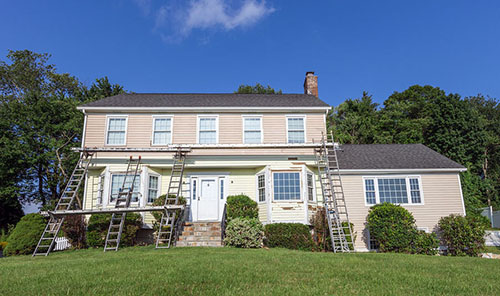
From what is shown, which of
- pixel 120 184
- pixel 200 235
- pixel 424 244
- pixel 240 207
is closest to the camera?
pixel 424 244

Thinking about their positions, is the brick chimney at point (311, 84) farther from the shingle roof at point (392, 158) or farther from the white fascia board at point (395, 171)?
the white fascia board at point (395, 171)

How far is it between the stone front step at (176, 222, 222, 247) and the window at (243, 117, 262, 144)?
475 centimetres

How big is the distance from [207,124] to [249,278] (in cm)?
1160

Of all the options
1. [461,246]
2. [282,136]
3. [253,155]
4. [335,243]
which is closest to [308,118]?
[282,136]

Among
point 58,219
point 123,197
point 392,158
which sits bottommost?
point 58,219

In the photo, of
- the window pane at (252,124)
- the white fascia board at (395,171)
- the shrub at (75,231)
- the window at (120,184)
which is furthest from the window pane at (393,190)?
the shrub at (75,231)

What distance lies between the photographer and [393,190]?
16.3m

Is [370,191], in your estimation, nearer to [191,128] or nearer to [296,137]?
[296,137]

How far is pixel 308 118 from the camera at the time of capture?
1717 centimetres

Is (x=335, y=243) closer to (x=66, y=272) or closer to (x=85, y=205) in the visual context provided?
(x=66, y=272)

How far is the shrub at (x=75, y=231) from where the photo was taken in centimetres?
1379

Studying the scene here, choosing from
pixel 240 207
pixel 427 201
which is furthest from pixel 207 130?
pixel 427 201

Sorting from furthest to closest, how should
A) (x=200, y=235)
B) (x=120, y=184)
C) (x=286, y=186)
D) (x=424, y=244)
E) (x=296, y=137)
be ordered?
(x=296, y=137) → (x=120, y=184) → (x=286, y=186) → (x=200, y=235) → (x=424, y=244)

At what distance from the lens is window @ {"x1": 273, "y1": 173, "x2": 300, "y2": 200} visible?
15102mm
